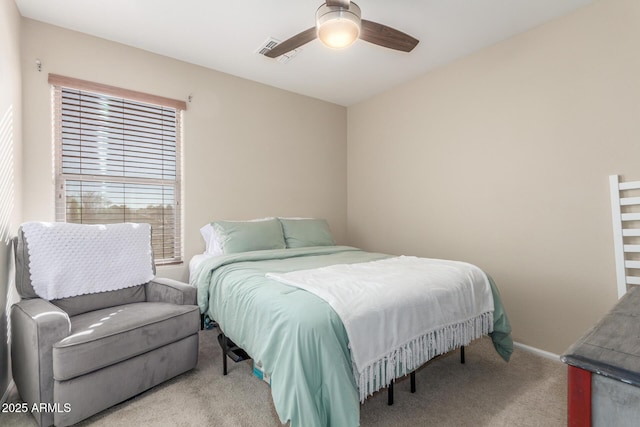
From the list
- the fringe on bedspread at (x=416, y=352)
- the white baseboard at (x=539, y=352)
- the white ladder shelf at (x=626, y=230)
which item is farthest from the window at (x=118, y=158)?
the white ladder shelf at (x=626, y=230)

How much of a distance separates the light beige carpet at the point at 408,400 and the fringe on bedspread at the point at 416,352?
33cm

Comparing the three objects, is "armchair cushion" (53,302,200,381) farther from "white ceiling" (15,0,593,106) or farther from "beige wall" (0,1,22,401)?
"white ceiling" (15,0,593,106)

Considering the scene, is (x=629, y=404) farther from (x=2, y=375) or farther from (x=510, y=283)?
(x=2, y=375)

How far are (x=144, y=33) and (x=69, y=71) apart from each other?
0.67 m

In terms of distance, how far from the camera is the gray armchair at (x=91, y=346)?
1.54m

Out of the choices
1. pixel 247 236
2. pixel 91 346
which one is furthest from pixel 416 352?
pixel 247 236

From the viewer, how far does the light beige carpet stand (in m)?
1.67

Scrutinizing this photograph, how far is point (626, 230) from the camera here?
6.77 feet

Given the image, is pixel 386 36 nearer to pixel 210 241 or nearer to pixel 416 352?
pixel 416 352

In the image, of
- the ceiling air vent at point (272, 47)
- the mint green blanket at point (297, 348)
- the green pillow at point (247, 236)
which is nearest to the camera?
the mint green blanket at point (297, 348)

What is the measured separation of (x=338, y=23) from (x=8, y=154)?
221cm

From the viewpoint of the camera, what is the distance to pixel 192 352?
82.4 inches

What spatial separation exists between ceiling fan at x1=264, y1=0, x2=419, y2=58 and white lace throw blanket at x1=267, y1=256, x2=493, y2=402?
1.44 meters

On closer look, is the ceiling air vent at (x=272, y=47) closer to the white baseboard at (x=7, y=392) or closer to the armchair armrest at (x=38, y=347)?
the armchair armrest at (x=38, y=347)
